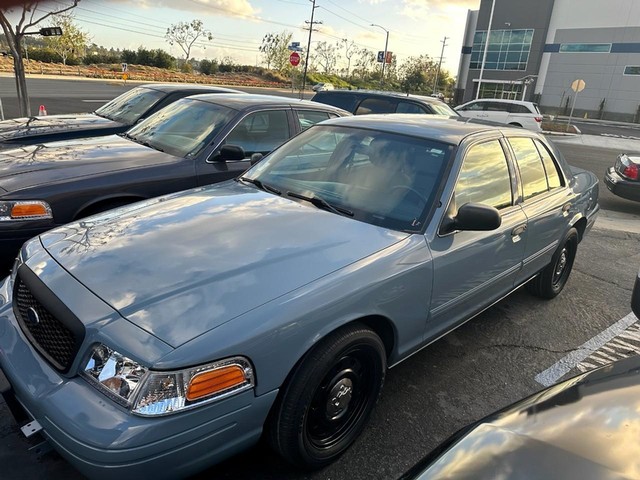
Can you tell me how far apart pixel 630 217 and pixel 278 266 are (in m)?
8.28

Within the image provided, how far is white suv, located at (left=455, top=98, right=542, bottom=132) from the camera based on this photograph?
61.1 ft

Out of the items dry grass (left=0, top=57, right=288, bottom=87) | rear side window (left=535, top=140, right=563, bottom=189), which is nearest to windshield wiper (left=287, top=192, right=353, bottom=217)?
rear side window (left=535, top=140, right=563, bottom=189)

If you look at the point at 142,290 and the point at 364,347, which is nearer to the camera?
the point at 142,290

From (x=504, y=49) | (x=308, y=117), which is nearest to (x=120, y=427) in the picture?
(x=308, y=117)

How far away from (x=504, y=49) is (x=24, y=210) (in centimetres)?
5193

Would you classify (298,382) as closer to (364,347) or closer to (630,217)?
(364,347)

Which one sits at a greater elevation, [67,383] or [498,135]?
[498,135]

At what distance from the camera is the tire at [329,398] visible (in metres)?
2.00

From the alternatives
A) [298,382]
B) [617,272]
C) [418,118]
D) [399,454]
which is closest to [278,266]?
[298,382]

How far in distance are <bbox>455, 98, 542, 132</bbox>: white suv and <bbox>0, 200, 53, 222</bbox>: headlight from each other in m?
18.0

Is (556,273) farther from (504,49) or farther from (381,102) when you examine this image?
(504,49)

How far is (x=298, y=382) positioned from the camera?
199 cm

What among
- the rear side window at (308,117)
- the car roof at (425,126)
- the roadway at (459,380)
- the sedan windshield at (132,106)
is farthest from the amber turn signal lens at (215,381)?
the sedan windshield at (132,106)

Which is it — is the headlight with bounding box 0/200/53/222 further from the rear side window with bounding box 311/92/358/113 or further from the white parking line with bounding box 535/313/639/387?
the rear side window with bounding box 311/92/358/113
